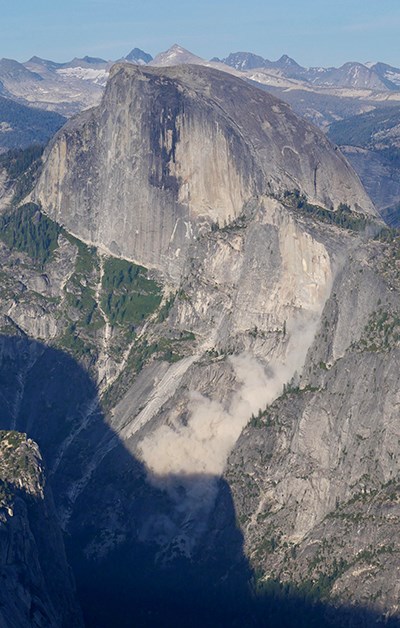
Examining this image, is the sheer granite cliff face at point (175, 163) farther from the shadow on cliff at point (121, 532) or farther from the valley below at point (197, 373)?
the shadow on cliff at point (121, 532)

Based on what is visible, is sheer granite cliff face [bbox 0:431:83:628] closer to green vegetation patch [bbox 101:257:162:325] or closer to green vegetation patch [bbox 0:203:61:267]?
green vegetation patch [bbox 101:257:162:325]

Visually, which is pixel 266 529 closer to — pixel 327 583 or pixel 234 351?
pixel 327 583

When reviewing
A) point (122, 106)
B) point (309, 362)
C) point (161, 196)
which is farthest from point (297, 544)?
point (122, 106)

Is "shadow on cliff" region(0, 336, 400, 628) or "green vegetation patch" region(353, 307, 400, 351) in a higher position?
"green vegetation patch" region(353, 307, 400, 351)

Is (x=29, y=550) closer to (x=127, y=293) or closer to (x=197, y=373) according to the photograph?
(x=197, y=373)

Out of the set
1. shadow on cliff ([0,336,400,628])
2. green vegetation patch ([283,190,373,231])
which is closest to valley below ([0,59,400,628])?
shadow on cliff ([0,336,400,628])
